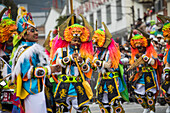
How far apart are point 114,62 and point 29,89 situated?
2.96 metres

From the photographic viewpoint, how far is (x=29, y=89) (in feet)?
19.1

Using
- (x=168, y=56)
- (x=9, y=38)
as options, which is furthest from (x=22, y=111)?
(x=168, y=56)

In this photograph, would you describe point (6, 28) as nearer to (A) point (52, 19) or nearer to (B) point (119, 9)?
(A) point (52, 19)

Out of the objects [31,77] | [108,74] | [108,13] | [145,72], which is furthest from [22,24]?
[108,13]

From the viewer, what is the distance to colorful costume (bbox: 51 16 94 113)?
7.09 metres

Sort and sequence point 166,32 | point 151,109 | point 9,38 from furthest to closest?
point 151,109, point 166,32, point 9,38

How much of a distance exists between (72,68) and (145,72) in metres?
3.15

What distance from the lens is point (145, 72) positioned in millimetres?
9688

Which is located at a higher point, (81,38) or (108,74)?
(81,38)

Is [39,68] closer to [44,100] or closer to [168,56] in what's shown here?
[44,100]

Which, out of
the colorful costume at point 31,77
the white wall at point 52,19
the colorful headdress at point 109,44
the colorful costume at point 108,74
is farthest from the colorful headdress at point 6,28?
the white wall at point 52,19

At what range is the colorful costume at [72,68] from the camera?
7.09 m

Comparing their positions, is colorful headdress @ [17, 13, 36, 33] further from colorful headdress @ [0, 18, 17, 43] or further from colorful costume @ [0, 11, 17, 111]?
colorful headdress @ [0, 18, 17, 43]

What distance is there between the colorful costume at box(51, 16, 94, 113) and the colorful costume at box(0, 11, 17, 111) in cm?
104
